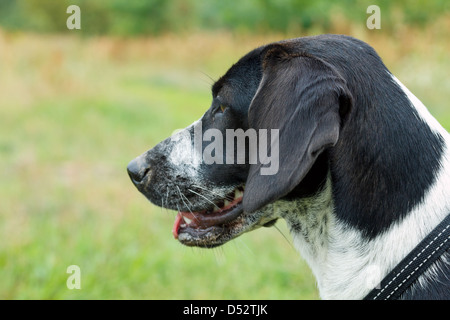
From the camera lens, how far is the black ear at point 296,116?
172 centimetres

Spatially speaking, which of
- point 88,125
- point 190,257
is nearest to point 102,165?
point 88,125

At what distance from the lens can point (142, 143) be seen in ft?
24.6

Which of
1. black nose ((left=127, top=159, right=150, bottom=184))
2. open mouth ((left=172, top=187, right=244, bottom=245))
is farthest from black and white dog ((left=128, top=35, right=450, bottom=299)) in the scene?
black nose ((left=127, top=159, right=150, bottom=184))

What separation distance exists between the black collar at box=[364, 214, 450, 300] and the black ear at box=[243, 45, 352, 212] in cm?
44

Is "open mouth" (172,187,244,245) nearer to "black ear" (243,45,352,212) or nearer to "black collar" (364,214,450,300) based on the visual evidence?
"black ear" (243,45,352,212)

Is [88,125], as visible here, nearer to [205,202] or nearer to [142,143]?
[142,143]

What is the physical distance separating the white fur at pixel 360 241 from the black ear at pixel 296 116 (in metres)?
A: 0.28

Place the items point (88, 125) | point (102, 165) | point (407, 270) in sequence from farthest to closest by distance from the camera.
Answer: point (88, 125), point (102, 165), point (407, 270)

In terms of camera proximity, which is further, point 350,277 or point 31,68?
point 31,68

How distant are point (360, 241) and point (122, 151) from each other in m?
5.47

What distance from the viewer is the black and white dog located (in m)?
1.77

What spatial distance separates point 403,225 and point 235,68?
0.92 meters

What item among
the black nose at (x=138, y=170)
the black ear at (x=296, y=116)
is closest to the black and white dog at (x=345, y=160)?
the black ear at (x=296, y=116)

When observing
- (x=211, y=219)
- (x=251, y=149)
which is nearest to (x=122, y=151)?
(x=211, y=219)
